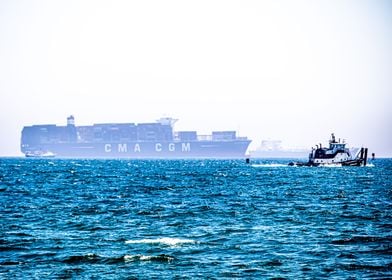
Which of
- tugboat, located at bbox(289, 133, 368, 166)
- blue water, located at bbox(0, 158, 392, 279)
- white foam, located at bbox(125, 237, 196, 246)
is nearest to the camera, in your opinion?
blue water, located at bbox(0, 158, 392, 279)

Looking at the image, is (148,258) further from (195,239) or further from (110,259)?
(195,239)

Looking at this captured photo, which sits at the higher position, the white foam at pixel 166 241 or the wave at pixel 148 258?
the white foam at pixel 166 241

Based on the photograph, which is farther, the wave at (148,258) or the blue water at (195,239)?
the wave at (148,258)

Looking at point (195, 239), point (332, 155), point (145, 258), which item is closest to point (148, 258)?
point (145, 258)

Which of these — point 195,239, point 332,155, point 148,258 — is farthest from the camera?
point 332,155

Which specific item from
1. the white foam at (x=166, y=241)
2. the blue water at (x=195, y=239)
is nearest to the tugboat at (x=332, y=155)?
the blue water at (x=195, y=239)

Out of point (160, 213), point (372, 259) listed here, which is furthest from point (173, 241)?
point (160, 213)

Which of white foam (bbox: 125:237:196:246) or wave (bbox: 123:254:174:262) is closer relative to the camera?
wave (bbox: 123:254:174:262)

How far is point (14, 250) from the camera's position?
2117 cm

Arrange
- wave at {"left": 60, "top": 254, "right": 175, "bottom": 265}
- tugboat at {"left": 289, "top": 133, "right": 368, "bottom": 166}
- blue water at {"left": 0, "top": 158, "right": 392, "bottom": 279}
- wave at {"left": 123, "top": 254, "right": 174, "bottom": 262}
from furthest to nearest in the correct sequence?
tugboat at {"left": 289, "top": 133, "right": 368, "bottom": 166}
wave at {"left": 123, "top": 254, "right": 174, "bottom": 262}
wave at {"left": 60, "top": 254, "right": 175, "bottom": 265}
blue water at {"left": 0, "top": 158, "right": 392, "bottom": 279}

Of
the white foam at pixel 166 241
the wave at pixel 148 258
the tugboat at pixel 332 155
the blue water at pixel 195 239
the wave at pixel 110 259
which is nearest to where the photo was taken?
the blue water at pixel 195 239

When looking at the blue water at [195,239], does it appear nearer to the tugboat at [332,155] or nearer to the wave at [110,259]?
the wave at [110,259]

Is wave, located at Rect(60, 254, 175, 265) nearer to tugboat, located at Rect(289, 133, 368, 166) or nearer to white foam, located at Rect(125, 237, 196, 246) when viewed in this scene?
Answer: white foam, located at Rect(125, 237, 196, 246)

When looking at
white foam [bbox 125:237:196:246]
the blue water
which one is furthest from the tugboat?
white foam [bbox 125:237:196:246]
